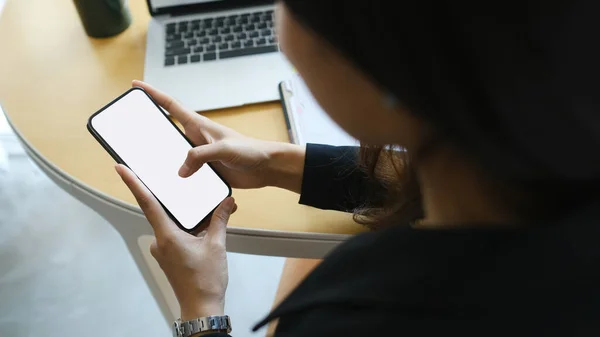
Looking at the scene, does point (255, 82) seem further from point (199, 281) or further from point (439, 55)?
point (439, 55)

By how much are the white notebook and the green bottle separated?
29 cm

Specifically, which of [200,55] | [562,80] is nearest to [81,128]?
[200,55]

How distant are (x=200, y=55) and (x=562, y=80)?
581 millimetres

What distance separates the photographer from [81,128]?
0.67m

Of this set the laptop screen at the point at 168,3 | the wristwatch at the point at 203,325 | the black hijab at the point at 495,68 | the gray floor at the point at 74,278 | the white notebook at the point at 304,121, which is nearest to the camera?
A: the black hijab at the point at 495,68

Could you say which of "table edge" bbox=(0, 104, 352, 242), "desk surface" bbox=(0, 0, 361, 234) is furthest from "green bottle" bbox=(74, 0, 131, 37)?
"table edge" bbox=(0, 104, 352, 242)

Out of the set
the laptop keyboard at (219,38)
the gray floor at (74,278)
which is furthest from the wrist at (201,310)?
the gray floor at (74,278)

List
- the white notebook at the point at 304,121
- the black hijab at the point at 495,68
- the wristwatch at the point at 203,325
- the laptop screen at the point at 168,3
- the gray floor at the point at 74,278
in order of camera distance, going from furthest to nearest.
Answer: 1. the gray floor at the point at 74,278
2. the laptop screen at the point at 168,3
3. the white notebook at the point at 304,121
4. the wristwatch at the point at 203,325
5. the black hijab at the point at 495,68

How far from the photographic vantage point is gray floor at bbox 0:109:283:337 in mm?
1149

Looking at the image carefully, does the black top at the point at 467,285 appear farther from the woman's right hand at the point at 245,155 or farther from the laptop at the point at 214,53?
the laptop at the point at 214,53

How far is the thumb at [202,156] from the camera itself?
570 millimetres

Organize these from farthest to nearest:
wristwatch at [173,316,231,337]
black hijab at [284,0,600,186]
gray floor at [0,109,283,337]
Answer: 1. gray floor at [0,109,283,337]
2. wristwatch at [173,316,231,337]
3. black hijab at [284,0,600,186]

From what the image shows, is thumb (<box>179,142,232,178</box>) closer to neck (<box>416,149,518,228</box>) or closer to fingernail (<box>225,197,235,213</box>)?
fingernail (<box>225,197,235,213</box>)

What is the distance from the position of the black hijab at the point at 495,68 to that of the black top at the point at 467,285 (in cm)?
5
